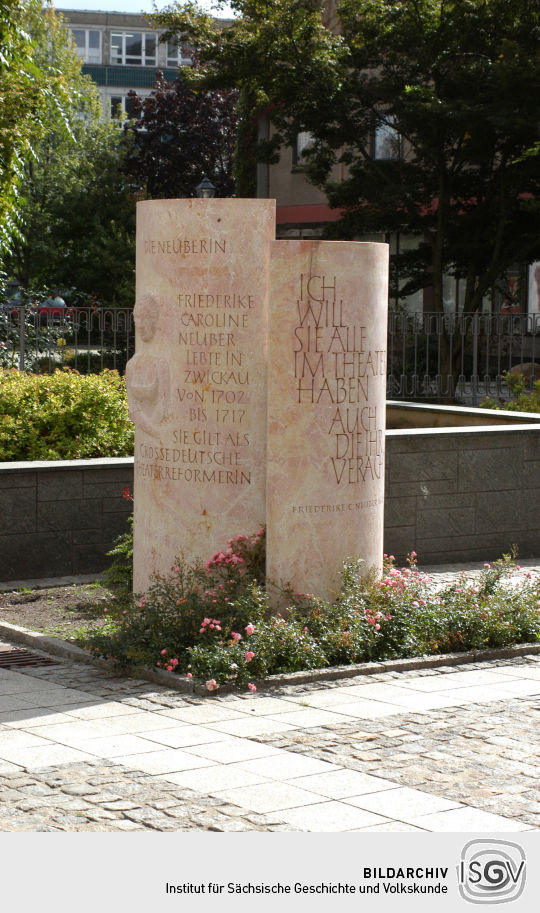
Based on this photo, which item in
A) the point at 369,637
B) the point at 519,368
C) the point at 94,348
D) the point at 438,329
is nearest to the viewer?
the point at 369,637

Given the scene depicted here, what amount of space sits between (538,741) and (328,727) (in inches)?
40.1

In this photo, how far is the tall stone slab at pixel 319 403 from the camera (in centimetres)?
789

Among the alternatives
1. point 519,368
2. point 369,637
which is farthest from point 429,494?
point 519,368

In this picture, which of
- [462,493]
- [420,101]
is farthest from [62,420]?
[420,101]

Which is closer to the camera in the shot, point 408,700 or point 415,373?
point 408,700

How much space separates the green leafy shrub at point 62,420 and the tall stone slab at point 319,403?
384 centimetres

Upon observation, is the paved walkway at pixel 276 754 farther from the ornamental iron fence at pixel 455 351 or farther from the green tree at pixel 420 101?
the green tree at pixel 420 101

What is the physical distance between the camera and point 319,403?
791 centimetres

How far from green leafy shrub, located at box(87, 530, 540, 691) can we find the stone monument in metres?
0.18

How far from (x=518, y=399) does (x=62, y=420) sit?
753cm

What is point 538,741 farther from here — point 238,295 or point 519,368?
point 519,368

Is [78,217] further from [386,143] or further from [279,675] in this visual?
[279,675]

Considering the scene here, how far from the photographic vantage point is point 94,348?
16.7m
